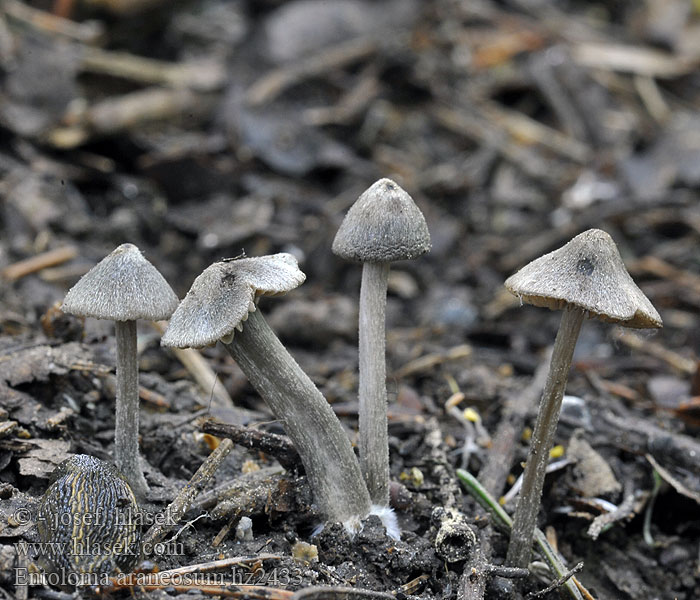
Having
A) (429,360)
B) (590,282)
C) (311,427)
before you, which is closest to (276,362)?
(311,427)

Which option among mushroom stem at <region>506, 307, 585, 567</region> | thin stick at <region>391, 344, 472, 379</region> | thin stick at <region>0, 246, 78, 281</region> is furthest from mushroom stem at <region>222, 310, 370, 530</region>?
thin stick at <region>0, 246, 78, 281</region>

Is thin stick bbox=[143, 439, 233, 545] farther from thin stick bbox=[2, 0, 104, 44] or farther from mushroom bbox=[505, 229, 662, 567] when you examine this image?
thin stick bbox=[2, 0, 104, 44]

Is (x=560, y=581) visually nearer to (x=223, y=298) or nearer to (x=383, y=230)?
(x=383, y=230)

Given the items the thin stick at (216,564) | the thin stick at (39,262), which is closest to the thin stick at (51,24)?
the thin stick at (39,262)

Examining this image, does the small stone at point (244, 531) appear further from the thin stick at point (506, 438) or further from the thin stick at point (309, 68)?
the thin stick at point (309, 68)

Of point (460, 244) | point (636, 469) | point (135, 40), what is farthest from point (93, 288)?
point (135, 40)

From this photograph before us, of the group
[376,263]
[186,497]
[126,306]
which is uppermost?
[376,263]
